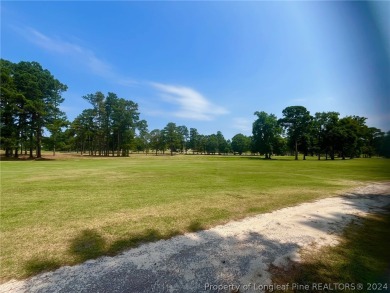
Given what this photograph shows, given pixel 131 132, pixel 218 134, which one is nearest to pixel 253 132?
pixel 131 132

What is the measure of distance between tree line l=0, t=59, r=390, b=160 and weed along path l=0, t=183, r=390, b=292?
17.0 meters

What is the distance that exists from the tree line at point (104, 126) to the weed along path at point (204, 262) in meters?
17.0

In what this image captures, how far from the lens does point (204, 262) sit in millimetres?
4758

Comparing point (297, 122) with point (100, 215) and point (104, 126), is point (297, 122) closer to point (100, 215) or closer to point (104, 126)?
point (104, 126)

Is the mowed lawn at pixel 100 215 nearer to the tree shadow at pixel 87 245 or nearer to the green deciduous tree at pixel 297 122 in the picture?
the tree shadow at pixel 87 245

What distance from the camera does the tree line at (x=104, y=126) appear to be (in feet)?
150

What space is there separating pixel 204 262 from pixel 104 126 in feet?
248

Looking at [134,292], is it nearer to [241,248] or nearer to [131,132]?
[241,248]

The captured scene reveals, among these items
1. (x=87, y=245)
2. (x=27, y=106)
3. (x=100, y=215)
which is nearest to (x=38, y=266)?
(x=87, y=245)

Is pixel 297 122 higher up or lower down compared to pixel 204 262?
higher up

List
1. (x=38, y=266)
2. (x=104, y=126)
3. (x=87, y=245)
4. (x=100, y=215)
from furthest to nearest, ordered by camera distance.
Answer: (x=104, y=126), (x=100, y=215), (x=87, y=245), (x=38, y=266)

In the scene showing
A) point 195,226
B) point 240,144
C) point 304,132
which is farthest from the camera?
point 240,144

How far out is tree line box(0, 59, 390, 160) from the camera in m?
45.6

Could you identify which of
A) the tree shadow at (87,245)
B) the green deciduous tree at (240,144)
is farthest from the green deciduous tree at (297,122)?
the tree shadow at (87,245)
